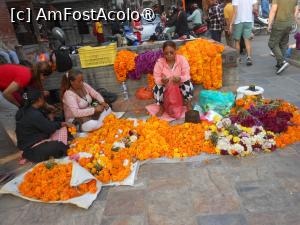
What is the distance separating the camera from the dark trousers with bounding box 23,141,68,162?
396 centimetres

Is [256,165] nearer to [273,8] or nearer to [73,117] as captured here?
[73,117]

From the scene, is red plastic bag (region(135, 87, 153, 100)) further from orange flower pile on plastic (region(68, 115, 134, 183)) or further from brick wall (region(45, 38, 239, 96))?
orange flower pile on plastic (region(68, 115, 134, 183))

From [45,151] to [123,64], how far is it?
7.74 feet

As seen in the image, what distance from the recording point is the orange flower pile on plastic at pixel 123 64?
555 centimetres

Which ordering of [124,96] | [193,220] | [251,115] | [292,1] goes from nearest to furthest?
1. [193,220]
2. [251,115]
3. [124,96]
4. [292,1]

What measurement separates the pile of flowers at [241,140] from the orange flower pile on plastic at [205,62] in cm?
161

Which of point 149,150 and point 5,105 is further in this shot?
point 5,105

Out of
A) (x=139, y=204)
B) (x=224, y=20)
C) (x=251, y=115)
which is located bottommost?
(x=139, y=204)

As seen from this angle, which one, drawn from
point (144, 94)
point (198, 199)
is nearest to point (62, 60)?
point (144, 94)

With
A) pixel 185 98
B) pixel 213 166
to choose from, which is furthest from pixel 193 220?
pixel 185 98

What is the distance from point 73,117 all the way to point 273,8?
5044 millimetres

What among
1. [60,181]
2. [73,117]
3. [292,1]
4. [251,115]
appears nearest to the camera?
[60,181]

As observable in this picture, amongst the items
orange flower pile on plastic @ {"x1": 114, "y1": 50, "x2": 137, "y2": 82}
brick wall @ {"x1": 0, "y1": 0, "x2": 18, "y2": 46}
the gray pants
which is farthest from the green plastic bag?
brick wall @ {"x1": 0, "y1": 0, "x2": 18, "y2": 46}

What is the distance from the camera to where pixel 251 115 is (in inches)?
164
